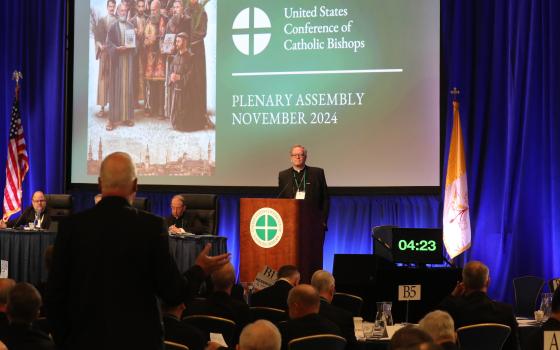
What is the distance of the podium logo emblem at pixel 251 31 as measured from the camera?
1060 cm

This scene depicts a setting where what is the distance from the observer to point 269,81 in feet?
34.7

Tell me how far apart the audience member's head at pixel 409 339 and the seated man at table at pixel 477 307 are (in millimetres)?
2252

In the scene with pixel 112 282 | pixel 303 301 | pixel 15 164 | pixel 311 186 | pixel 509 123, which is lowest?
pixel 303 301

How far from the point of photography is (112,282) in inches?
111

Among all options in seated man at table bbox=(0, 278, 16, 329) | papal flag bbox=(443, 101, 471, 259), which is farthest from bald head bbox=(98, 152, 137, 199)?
papal flag bbox=(443, 101, 471, 259)

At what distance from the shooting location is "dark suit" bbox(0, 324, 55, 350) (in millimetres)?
3428

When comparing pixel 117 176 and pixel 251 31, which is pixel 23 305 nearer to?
pixel 117 176

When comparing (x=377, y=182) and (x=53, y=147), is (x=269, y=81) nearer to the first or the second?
(x=377, y=182)

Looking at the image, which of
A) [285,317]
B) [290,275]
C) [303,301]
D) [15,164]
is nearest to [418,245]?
[290,275]

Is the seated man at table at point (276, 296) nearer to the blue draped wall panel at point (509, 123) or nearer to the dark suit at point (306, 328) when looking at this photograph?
the dark suit at point (306, 328)

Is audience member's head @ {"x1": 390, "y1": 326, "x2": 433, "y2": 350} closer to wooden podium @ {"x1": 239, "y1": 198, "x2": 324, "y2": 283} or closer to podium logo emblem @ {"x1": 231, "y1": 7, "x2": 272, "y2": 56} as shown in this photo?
wooden podium @ {"x1": 239, "y1": 198, "x2": 324, "y2": 283}

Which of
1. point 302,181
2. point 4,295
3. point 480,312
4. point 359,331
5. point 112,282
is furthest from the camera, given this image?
point 302,181

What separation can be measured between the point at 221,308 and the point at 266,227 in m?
2.01

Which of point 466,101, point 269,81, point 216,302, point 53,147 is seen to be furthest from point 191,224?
point 216,302
